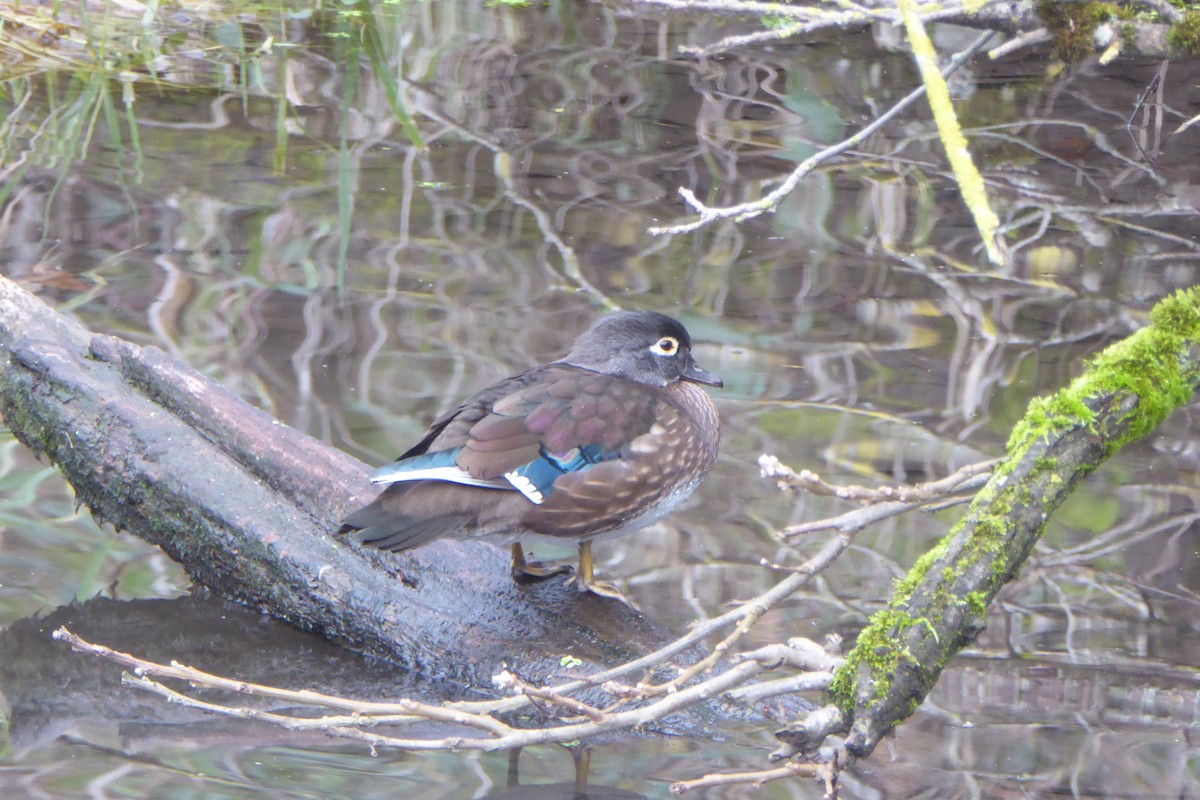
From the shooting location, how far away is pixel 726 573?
3793 millimetres

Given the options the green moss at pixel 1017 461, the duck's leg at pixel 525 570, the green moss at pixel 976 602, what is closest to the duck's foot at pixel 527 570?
the duck's leg at pixel 525 570

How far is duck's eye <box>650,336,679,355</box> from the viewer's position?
12.6ft

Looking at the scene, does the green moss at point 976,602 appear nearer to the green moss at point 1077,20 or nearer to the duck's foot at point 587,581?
the duck's foot at point 587,581

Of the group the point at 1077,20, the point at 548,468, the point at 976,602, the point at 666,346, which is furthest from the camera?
the point at 1077,20

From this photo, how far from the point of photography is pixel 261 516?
3.29 meters

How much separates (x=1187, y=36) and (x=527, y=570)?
7.05ft

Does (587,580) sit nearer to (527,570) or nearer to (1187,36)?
(527,570)

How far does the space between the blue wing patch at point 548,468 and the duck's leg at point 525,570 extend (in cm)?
24

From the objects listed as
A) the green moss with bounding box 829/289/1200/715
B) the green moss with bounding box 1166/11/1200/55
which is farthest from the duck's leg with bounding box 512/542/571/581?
the green moss with bounding box 1166/11/1200/55

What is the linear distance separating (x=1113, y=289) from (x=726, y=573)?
300 centimetres

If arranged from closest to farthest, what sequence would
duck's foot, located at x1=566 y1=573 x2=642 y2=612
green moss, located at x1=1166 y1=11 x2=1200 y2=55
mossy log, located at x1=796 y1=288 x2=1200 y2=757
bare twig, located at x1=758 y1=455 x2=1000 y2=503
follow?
1. bare twig, located at x1=758 y1=455 x2=1000 y2=503
2. mossy log, located at x1=796 y1=288 x2=1200 y2=757
3. duck's foot, located at x1=566 y1=573 x2=642 y2=612
4. green moss, located at x1=1166 y1=11 x2=1200 y2=55

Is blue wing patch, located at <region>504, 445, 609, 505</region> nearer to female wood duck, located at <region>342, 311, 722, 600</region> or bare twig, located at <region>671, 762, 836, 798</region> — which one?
female wood duck, located at <region>342, 311, 722, 600</region>

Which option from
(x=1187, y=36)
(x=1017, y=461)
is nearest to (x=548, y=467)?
(x=1017, y=461)

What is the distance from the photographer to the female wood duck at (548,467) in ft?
9.84
